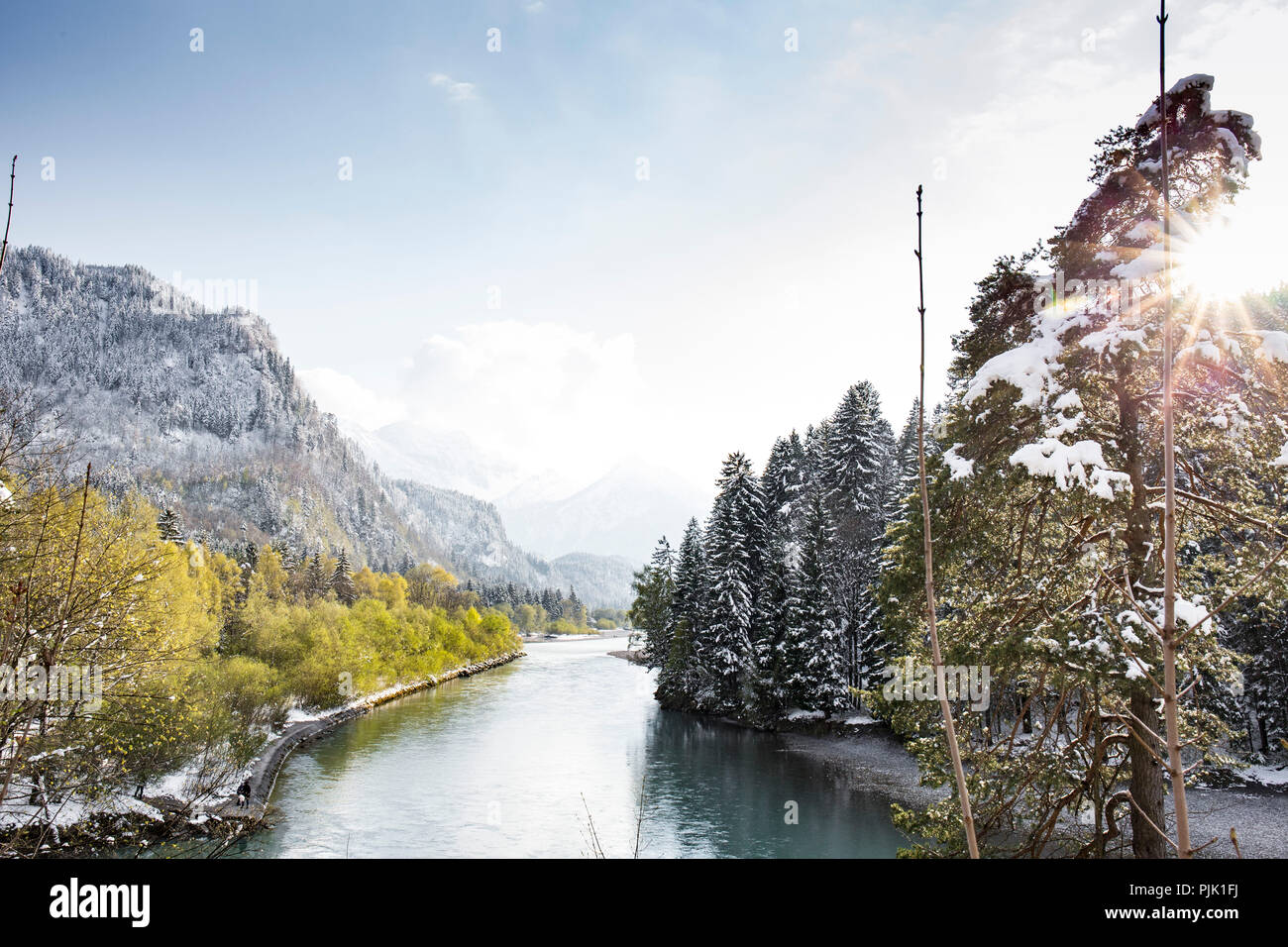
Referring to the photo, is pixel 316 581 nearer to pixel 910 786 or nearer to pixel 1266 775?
pixel 910 786

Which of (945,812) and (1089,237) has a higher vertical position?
(1089,237)

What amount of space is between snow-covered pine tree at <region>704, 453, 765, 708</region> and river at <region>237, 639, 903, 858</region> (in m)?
3.17

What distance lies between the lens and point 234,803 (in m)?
24.4

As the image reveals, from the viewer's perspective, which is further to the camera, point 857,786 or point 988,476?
point 857,786

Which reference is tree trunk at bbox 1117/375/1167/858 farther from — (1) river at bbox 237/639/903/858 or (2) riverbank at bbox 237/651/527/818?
(2) riverbank at bbox 237/651/527/818

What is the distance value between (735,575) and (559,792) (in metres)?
18.5

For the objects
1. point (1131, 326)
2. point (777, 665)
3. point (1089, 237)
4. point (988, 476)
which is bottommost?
point (777, 665)

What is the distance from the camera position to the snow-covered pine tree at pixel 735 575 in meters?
42.2

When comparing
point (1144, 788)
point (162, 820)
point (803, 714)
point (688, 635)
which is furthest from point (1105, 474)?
point (688, 635)

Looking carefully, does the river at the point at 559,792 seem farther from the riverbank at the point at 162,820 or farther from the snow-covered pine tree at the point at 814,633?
the snow-covered pine tree at the point at 814,633

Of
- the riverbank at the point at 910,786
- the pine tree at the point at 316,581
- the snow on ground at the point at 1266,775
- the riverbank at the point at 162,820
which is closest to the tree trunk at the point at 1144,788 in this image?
the riverbank at the point at 910,786
